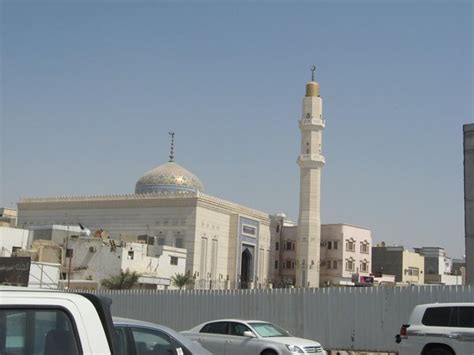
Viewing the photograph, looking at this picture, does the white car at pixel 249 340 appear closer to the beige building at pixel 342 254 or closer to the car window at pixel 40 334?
the car window at pixel 40 334

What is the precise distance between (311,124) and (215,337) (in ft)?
164

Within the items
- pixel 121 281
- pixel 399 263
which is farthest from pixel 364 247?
pixel 121 281

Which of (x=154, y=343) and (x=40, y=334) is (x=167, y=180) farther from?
(x=40, y=334)

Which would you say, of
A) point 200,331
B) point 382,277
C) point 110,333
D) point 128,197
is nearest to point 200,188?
point 128,197

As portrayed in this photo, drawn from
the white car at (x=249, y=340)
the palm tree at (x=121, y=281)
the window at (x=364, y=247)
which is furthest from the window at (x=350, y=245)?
the white car at (x=249, y=340)

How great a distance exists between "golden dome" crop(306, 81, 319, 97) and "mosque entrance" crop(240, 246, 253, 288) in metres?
15.9

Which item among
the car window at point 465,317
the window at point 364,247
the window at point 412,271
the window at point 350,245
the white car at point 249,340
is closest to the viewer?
the car window at point 465,317

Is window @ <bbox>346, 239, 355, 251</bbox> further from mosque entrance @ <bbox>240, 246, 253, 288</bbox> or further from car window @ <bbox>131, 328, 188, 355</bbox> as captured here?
car window @ <bbox>131, 328, 188, 355</bbox>

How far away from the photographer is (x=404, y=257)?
75.0 meters

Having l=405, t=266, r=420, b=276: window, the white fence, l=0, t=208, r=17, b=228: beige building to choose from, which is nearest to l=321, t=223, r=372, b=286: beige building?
l=405, t=266, r=420, b=276: window

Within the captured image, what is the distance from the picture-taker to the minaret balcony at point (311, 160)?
6228 centimetres

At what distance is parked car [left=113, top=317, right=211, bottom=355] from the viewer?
591 cm

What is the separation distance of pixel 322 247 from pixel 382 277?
6.97 meters

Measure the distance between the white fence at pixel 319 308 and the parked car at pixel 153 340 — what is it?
12.0 metres
